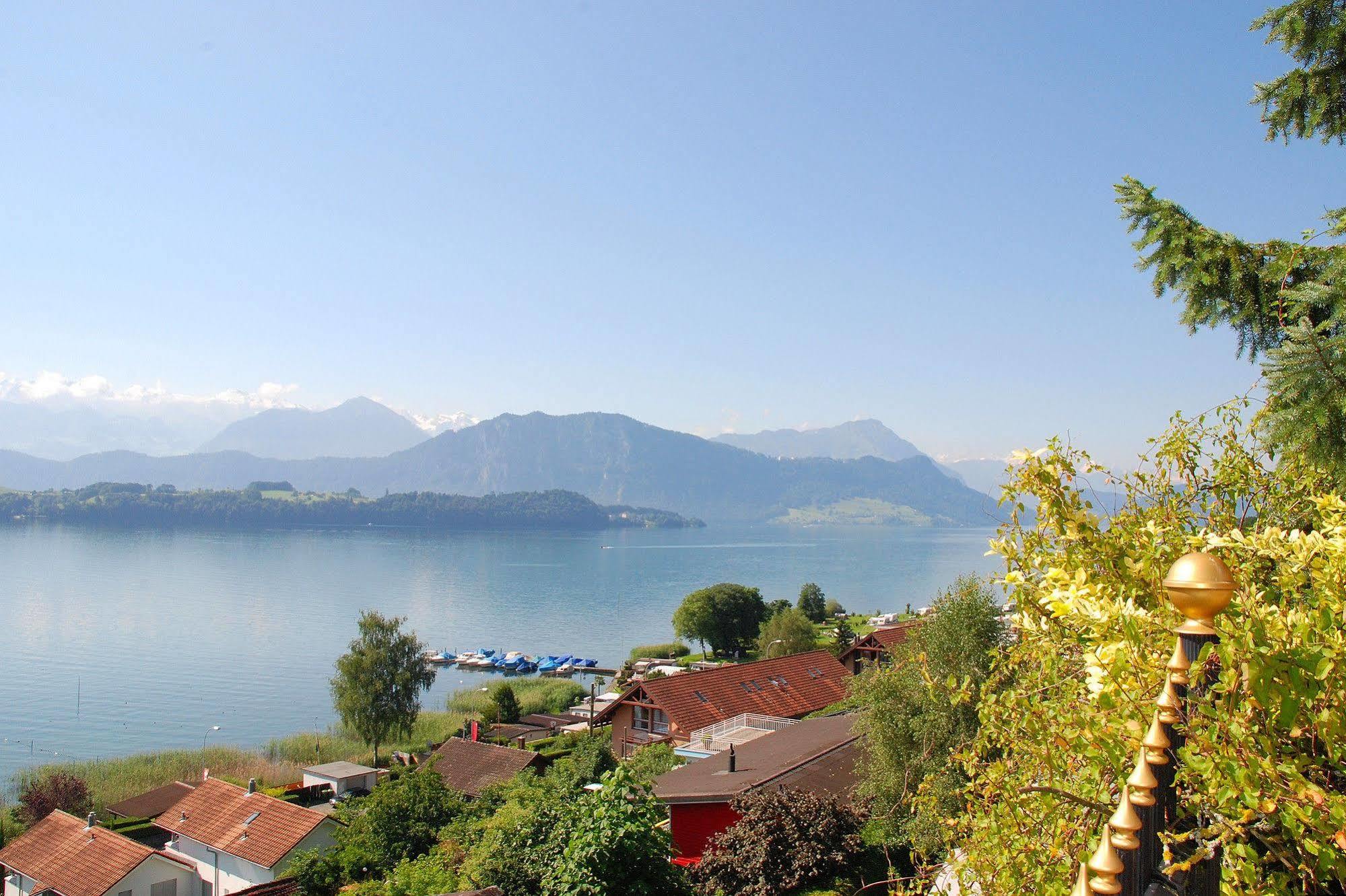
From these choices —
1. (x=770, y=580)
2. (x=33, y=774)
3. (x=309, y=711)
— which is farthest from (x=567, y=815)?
(x=770, y=580)

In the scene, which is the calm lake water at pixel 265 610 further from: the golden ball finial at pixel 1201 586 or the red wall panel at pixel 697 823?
the golden ball finial at pixel 1201 586

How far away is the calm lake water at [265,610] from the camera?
50656mm

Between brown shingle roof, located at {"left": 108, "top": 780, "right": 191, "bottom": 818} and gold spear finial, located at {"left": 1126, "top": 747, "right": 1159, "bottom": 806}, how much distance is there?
36738mm

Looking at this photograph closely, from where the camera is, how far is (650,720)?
32.8 m

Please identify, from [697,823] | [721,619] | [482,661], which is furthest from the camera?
[482,661]

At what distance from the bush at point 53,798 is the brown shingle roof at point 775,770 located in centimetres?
2264

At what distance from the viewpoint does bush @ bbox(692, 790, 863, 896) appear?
46.0ft

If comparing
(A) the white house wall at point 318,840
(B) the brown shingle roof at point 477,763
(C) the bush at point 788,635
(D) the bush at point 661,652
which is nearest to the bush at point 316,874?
(A) the white house wall at point 318,840

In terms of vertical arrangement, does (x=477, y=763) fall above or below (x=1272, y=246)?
below

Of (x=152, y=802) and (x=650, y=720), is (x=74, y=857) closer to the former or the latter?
(x=152, y=802)

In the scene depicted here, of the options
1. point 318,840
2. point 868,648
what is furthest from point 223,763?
point 868,648

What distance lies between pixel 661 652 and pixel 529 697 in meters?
18.9

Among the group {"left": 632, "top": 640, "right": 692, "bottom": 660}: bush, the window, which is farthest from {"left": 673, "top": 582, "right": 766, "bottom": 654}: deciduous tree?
the window

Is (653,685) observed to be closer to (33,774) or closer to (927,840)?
(927,840)
